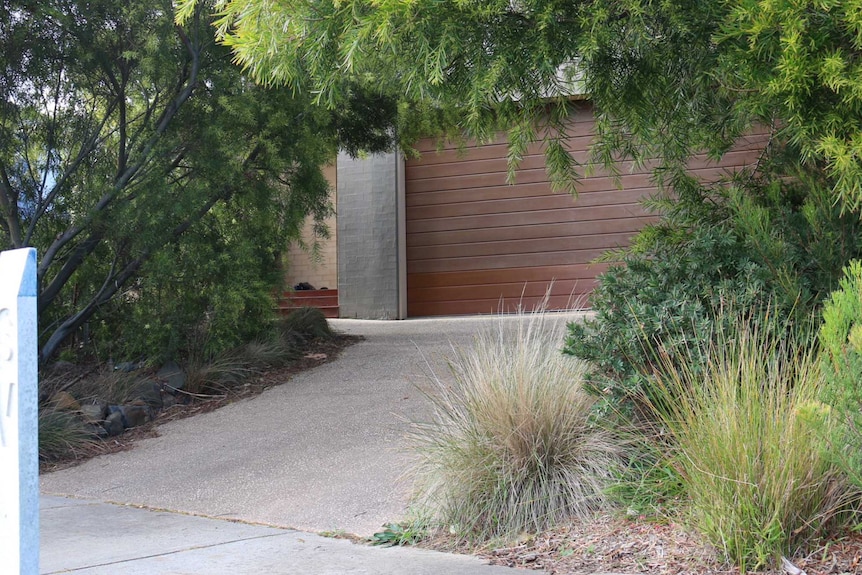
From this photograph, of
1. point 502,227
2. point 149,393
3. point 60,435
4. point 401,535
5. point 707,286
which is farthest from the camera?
point 502,227

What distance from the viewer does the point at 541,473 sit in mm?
5500

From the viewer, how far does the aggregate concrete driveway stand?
6.43 meters

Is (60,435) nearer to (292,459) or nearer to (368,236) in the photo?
(292,459)

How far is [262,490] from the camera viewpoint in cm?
692

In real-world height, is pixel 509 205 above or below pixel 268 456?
above

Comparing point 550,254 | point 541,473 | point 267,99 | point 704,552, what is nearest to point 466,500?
point 541,473

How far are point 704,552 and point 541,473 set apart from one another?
1.24 metres

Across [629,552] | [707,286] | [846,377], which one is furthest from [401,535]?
[846,377]

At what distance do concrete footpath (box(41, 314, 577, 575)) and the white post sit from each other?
2316 mm

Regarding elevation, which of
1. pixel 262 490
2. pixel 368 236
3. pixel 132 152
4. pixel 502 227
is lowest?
pixel 262 490

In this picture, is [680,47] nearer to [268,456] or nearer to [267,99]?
[268,456]

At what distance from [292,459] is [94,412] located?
111 inches

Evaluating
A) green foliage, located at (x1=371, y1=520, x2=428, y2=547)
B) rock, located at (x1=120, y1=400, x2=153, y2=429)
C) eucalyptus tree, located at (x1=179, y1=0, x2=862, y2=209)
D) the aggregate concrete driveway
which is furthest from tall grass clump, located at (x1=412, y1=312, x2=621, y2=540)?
rock, located at (x1=120, y1=400, x2=153, y2=429)

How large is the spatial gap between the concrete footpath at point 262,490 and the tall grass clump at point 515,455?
1.42 feet
